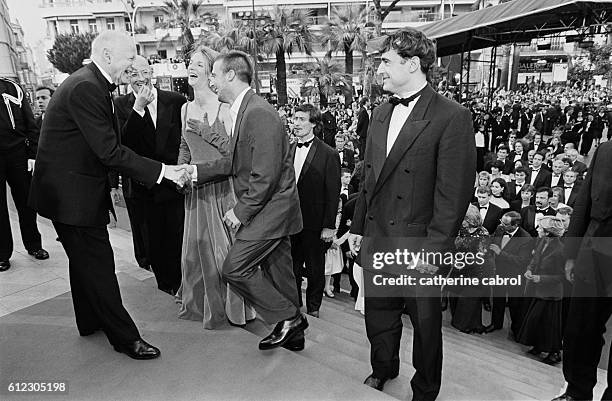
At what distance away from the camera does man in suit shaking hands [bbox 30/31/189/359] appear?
2.32 meters

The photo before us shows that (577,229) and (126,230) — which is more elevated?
(577,229)

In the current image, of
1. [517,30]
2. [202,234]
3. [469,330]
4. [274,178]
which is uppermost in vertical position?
[517,30]

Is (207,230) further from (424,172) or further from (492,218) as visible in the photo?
(492,218)

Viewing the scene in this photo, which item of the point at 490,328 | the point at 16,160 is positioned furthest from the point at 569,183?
the point at 16,160

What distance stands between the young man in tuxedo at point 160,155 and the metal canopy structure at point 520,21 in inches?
246

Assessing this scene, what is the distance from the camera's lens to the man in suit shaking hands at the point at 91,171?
7.61ft

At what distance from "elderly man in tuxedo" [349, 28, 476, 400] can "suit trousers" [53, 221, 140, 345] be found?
140cm

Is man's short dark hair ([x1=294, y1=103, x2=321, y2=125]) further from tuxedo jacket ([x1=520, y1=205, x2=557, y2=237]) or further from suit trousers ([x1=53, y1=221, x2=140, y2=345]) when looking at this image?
tuxedo jacket ([x1=520, y1=205, x2=557, y2=237])

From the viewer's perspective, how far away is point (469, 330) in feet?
14.3

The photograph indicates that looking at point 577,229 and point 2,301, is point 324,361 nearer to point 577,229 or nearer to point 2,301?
point 577,229

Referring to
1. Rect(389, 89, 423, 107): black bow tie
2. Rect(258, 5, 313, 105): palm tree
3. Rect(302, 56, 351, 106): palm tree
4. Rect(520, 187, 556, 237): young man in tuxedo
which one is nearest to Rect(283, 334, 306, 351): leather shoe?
Rect(389, 89, 423, 107): black bow tie

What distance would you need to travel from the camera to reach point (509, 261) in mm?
4418

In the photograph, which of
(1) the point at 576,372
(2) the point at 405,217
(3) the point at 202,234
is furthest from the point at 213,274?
(1) the point at 576,372

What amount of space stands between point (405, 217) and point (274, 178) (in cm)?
77
